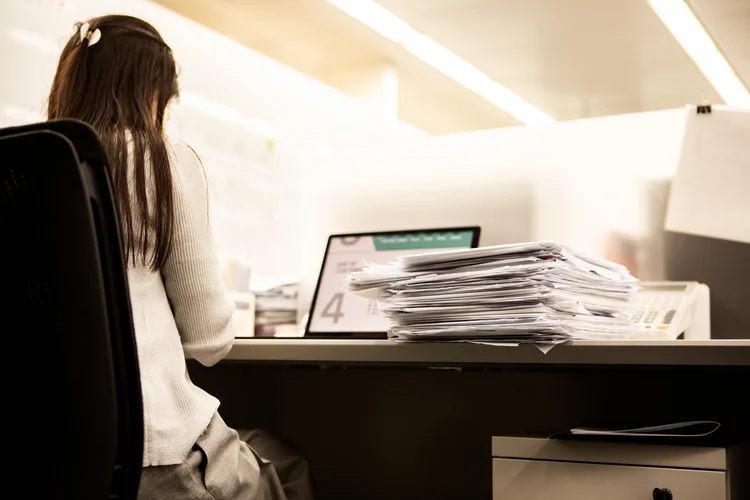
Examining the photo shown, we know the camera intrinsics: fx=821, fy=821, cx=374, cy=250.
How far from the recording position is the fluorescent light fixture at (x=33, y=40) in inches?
85.0

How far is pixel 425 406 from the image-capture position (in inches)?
69.3

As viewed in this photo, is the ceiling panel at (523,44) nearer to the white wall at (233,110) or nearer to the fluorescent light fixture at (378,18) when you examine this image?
the fluorescent light fixture at (378,18)

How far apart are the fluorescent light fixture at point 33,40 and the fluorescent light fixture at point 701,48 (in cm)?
381

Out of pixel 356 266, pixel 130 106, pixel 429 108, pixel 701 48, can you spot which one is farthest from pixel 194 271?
pixel 429 108

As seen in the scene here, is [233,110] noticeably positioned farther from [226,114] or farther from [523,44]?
[523,44]

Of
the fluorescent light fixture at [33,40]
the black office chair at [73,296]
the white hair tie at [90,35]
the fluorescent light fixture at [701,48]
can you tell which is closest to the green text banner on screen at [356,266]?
the white hair tie at [90,35]

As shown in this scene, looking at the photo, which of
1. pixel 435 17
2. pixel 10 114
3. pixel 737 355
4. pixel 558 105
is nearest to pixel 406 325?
pixel 737 355

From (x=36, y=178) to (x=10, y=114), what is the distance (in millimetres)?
1527

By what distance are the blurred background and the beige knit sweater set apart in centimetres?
63

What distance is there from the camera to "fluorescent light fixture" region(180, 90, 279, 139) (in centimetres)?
323

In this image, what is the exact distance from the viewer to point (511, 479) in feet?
3.64

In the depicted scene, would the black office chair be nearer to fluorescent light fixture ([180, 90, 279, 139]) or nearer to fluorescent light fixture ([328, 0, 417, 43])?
fluorescent light fixture ([180, 90, 279, 139])

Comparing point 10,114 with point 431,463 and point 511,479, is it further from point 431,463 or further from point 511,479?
point 511,479

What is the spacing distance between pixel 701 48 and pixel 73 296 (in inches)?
230
